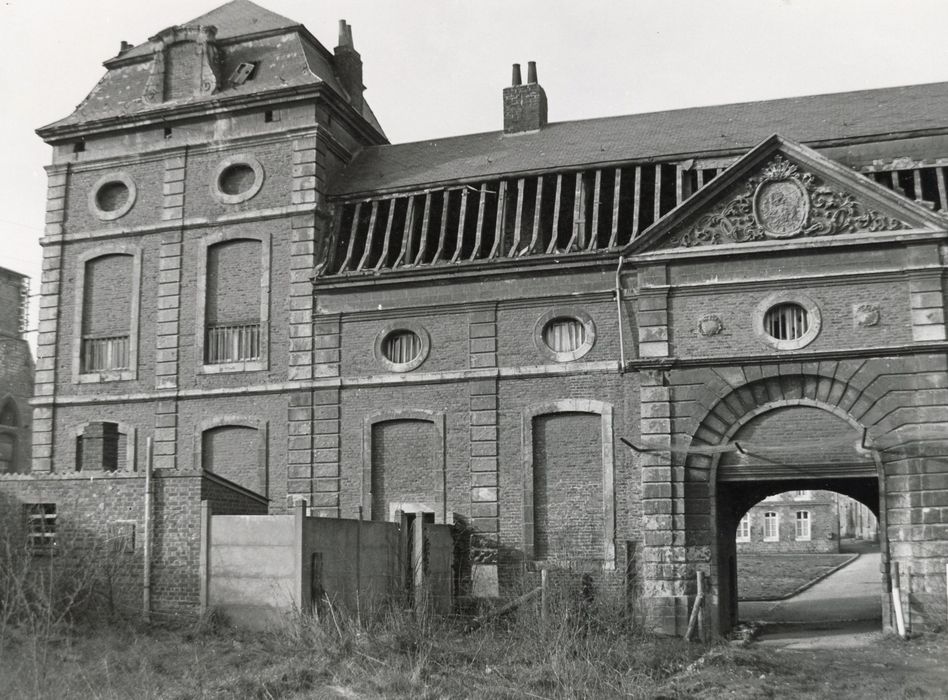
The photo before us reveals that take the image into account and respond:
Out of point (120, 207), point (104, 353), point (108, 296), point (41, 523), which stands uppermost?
point (120, 207)

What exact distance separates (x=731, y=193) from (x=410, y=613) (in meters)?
9.90

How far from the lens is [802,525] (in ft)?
188

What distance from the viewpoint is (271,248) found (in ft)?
85.9

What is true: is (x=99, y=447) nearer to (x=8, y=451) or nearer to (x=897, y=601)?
(x=897, y=601)

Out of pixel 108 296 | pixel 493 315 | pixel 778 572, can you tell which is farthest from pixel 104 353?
pixel 778 572

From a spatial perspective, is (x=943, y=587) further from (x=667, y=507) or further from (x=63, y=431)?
(x=63, y=431)

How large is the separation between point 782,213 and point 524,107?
8942 mm

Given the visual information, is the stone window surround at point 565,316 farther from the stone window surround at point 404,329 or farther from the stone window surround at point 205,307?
the stone window surround at point 205,307

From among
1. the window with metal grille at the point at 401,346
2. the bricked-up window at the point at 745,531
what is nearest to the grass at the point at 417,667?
the window with metal grille at the point at 401,346

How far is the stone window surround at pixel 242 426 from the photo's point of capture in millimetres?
25234

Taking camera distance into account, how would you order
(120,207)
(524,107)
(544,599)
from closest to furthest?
(544,599), (120,207), (524,107)

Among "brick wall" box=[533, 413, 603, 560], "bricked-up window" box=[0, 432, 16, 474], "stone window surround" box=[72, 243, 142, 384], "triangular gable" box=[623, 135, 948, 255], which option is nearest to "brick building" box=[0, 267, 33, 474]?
"bricked-up window" box=[0, 432, 16, 474]

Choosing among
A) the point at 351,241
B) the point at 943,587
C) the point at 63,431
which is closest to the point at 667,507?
the point at 943,587

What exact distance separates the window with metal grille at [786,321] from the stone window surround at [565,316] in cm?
345
